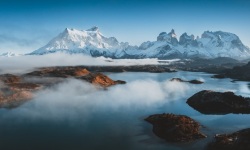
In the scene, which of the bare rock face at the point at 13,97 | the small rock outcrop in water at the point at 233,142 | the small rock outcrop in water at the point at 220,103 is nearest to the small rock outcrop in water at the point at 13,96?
the bare rock face at the point at 13,97

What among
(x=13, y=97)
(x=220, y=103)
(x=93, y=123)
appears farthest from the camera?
(x=13, y=97)

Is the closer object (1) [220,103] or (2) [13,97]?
(1) [220,103]

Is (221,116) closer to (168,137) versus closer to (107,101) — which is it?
(168,137)

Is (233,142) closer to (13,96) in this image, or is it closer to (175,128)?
(175,128)

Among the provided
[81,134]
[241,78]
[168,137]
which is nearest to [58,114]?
[81,134]

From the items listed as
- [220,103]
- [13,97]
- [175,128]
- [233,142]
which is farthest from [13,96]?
[233,142]

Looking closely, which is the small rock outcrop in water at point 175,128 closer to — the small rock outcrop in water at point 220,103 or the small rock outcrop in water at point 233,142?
the small rock outcrop in water at point 233,142
